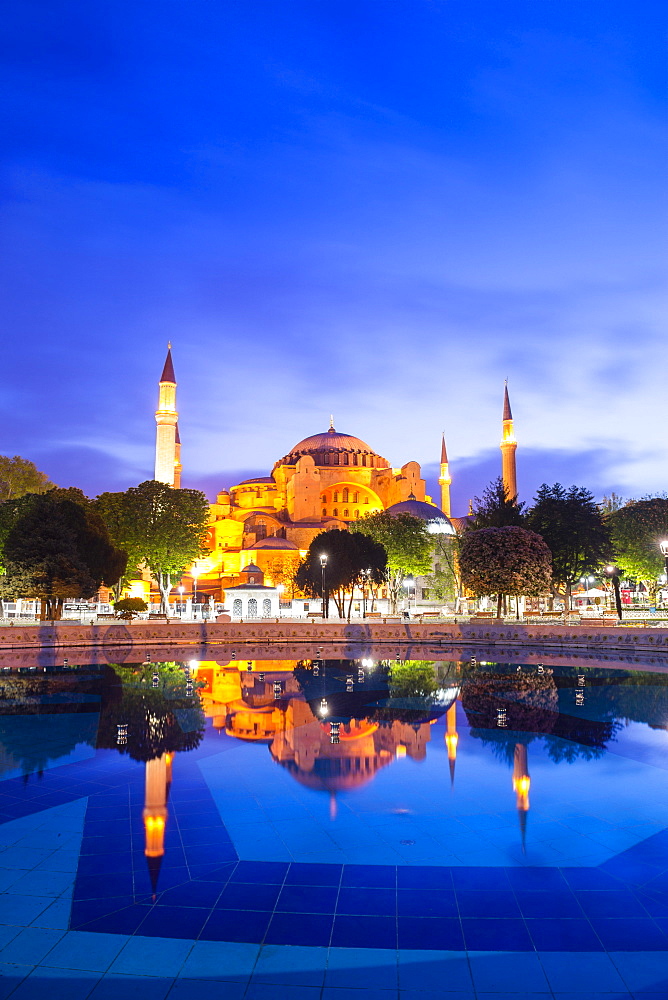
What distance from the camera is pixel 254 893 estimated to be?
5.92 metres

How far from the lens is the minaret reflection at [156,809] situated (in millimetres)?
6598

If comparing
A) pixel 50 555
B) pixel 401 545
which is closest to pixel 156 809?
pixel 50 555

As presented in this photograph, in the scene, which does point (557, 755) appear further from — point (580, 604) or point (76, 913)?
point (580, 604)

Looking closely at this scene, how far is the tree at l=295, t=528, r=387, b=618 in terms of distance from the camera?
145ft

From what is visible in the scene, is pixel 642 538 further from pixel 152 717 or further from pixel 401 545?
pixel 152 717

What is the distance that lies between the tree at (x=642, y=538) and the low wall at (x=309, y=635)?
19590 mm

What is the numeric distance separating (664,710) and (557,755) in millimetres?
4674

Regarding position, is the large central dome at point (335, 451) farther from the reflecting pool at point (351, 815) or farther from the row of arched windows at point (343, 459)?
the reflecting pool at point (351, 815)

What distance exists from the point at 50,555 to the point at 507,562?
21.3 metres

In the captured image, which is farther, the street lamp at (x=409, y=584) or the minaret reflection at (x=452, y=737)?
the street lamp at (x=409, y=584)

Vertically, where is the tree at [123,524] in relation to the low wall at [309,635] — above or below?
above

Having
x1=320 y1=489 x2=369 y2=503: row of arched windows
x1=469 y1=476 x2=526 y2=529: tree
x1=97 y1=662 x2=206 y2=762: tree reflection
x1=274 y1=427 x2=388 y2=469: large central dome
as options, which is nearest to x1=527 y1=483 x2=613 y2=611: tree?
x1=469 y1=476 x2=526 y2=529: tree

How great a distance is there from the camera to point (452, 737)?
1186 centimetres

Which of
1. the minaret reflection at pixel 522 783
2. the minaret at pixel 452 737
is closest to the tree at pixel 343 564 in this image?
the minaret at pixel 452 737
